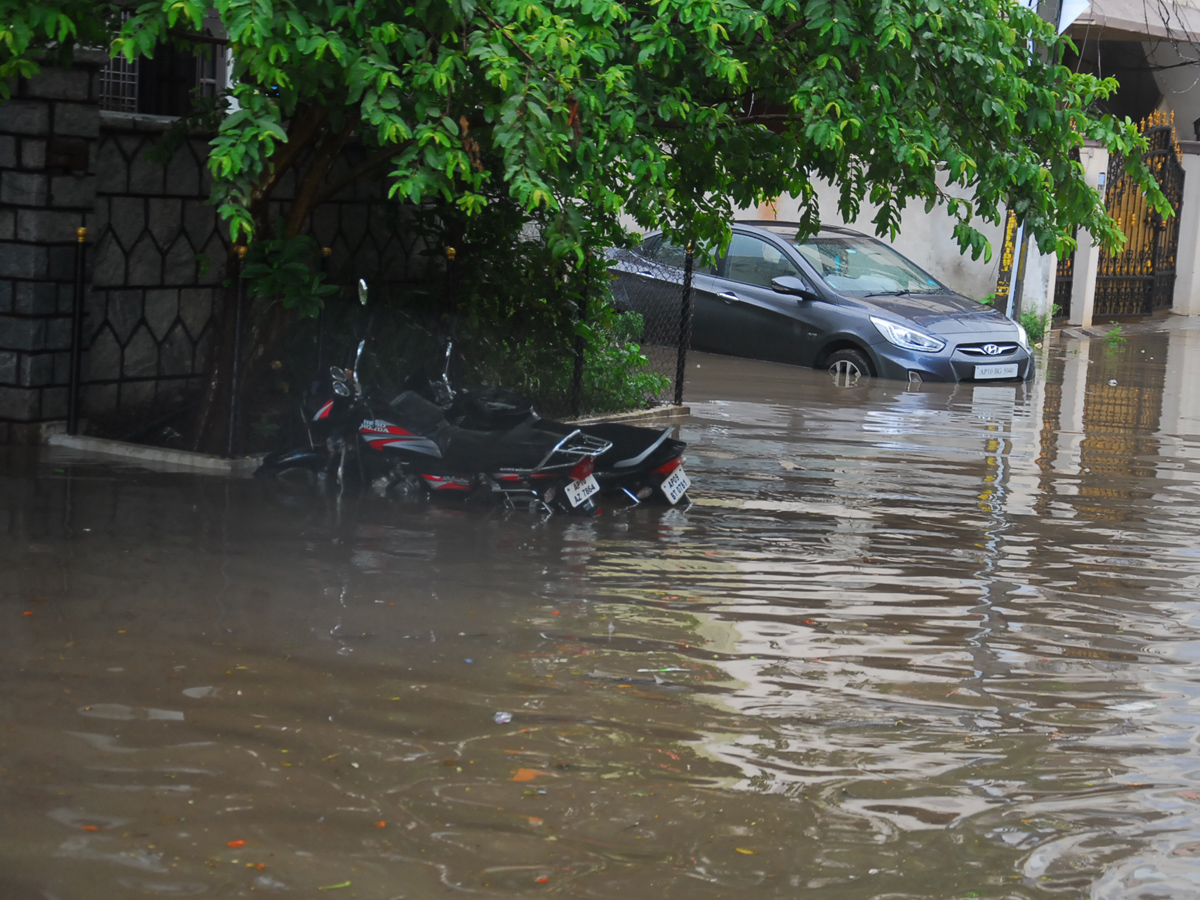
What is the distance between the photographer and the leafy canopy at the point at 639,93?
6.27m

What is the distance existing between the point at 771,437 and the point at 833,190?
10.4 meters

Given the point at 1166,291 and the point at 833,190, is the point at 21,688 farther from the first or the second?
the point at 1166,291

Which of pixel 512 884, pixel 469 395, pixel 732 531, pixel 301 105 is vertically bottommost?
pixel 512 884

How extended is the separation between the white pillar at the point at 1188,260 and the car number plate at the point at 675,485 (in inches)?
731

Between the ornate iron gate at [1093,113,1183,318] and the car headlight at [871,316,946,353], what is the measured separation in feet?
28.4

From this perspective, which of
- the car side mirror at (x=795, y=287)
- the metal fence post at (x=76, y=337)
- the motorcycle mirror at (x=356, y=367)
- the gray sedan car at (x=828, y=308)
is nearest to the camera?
the motorcycle mirror at (x=356, y=367)

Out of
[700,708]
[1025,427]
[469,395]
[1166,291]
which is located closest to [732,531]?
[469,395]

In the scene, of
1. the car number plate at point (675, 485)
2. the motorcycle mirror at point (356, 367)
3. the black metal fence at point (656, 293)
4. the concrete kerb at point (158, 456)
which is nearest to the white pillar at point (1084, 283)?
the black metal fence at point (656, 293)

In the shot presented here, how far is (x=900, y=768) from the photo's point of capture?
4305 millimetres

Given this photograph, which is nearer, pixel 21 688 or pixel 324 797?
pixel 324 797

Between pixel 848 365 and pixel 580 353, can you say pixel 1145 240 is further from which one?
pixel 580 353

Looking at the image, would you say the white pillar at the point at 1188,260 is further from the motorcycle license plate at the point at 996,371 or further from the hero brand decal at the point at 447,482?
the hero brand decal at the point at 447,482

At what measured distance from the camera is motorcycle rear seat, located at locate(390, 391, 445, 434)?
796 cm

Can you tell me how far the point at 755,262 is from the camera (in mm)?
15367
